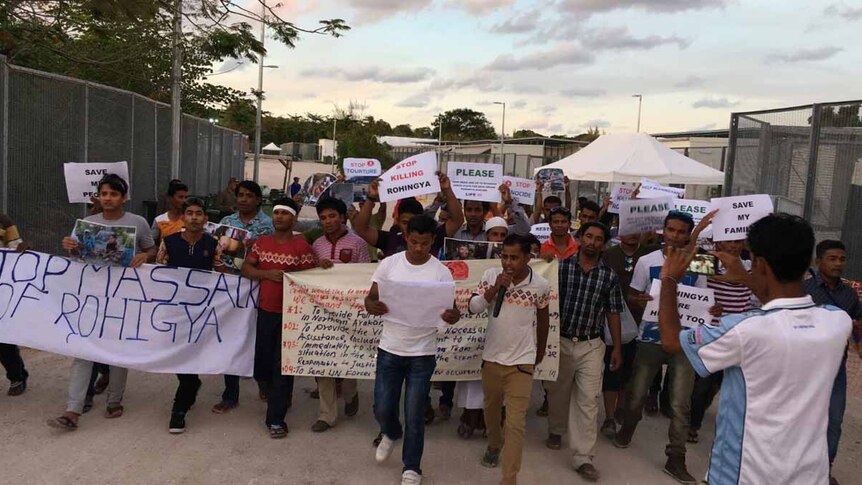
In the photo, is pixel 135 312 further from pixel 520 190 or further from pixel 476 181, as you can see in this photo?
pixel 520 190

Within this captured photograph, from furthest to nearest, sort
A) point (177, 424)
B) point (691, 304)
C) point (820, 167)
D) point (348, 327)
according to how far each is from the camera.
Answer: point (820, 167), point (348, 327), point (177, 424), point (691, 304)

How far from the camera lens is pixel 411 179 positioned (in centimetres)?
615

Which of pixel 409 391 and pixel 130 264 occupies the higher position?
pixel 130 264

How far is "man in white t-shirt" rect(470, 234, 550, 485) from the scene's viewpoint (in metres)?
4.41

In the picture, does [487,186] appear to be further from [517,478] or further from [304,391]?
[517,478]

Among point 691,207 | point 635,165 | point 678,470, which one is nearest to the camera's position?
point 678,470

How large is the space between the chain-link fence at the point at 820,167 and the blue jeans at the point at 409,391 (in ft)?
22.0

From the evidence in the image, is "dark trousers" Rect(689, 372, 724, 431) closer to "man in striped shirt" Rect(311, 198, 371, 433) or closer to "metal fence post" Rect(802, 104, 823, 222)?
"man in striped shirt" Rect(311, 198, 371, 433)

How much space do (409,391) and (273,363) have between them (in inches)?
56.4

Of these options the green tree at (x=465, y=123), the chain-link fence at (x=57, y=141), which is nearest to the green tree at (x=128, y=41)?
the chain-link fence at (x=57, y=141)

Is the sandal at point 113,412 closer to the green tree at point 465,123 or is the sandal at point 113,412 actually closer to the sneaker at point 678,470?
the sneaker at point 678,470

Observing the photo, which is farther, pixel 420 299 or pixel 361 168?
pixel 361 168

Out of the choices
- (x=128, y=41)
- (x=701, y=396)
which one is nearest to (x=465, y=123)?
(x=128, y=41)

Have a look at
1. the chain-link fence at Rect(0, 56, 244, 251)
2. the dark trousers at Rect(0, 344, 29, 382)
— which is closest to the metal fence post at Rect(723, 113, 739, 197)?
the dark trousers at Rect(0, 344, 29, 382)
